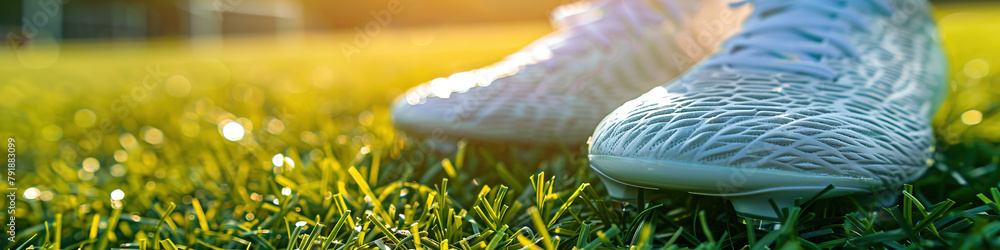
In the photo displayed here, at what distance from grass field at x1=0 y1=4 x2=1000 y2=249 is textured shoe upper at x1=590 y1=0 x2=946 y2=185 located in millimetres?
55

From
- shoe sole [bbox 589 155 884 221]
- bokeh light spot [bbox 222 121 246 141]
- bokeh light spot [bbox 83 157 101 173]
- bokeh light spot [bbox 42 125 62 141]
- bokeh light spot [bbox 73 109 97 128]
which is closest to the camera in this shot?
shoe sole [bbox 589 155 884 221]

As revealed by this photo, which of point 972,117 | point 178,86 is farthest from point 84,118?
point 972,117

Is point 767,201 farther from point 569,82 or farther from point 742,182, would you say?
point 569,82

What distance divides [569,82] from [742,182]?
462 millimetres

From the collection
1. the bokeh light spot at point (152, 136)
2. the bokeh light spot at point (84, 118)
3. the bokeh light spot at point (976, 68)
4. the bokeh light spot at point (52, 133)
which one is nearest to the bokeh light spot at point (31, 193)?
the bokeh light spot at point (152, 136)

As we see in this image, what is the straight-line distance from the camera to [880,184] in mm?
612

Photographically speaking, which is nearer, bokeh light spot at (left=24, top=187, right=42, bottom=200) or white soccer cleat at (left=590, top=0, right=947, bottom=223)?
white soccer cleat at (left=590, top=0, right=947, bottom=223)

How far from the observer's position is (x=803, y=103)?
66 cm

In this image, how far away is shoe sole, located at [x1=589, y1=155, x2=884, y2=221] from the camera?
0.56 m

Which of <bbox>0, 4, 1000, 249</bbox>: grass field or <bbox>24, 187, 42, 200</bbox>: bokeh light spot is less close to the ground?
<bbox>0, 4, 1000, 249</bbox>: grass field

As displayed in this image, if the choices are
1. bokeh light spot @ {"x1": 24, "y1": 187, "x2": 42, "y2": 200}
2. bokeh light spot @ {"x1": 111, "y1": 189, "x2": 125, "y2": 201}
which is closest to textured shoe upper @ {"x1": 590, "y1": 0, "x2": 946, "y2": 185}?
bokeh light spot @ {"x1": 111, "y1": 189, "x2": 125, "y2": 201}

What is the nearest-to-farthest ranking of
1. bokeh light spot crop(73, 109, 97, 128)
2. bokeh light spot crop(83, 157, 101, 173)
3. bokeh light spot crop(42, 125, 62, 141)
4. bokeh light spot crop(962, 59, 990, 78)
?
bokeh light spot crop(83, 157, 101, 173), bokeh light spot crop(42, 125, 62, 141), bokeh light spot crop(73, 109, 97, 128), bokeh light spot crop(962, 59, 990, 78)

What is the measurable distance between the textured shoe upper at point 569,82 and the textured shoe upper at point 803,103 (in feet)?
0.61

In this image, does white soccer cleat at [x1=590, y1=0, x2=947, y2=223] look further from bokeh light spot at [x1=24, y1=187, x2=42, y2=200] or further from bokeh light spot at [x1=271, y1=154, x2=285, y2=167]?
bokeh light spot at [x1=24, y1=187, x2=42, y2=200]
